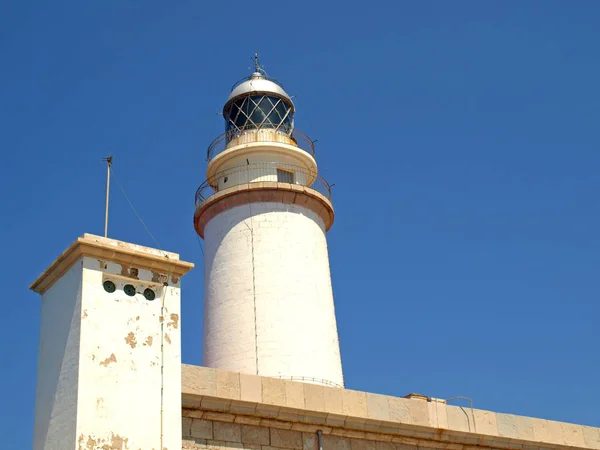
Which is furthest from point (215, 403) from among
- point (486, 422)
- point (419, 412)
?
point (486, 422)

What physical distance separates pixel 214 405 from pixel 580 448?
6.36 meters

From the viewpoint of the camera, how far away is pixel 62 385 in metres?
8.50

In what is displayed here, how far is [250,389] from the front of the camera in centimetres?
993

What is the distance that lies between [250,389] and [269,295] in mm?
8159

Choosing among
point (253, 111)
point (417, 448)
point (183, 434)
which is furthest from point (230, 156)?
point (183, 434)

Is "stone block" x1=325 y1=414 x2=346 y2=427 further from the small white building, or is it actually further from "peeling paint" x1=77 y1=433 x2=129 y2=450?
"peeling paint" x1=77 y1=433 x2=129 y2=450

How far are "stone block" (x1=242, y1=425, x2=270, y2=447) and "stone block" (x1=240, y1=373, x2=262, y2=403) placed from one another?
343mm

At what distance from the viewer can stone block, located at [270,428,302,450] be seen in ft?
33.2

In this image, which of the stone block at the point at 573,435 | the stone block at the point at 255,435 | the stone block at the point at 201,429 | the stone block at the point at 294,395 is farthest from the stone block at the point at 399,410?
the stone block at the point at 573,435

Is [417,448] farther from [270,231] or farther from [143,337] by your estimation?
[270,231]

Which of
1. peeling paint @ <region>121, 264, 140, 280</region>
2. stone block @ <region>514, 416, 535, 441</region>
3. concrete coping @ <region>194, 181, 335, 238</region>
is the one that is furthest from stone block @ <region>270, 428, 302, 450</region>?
concrete coping @ <region>194, 181, 335, 238</region>

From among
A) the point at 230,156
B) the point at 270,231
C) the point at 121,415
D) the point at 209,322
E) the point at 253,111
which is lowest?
the point at 121,415

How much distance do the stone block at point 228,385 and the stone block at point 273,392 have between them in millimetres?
364

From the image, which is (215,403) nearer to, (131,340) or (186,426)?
(186,426)
